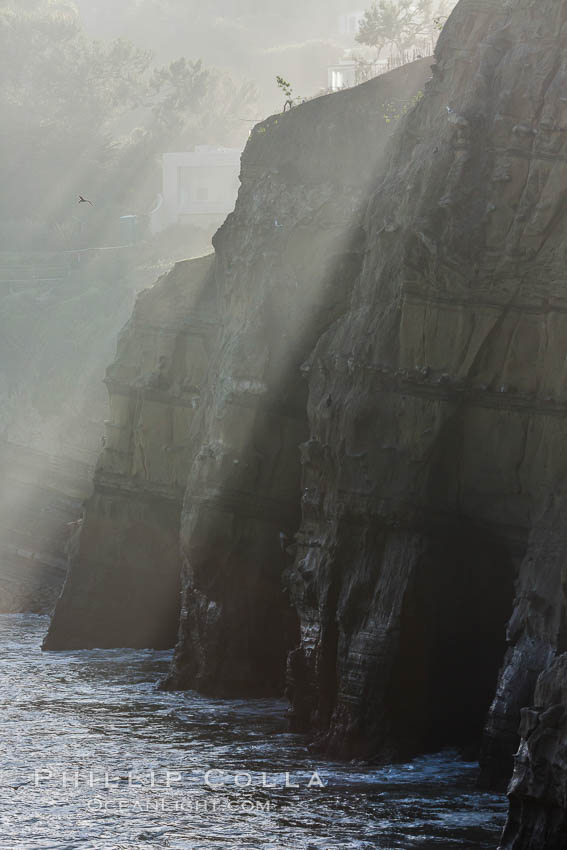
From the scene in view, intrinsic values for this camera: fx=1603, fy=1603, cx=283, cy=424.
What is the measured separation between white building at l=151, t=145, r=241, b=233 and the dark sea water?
4380cm

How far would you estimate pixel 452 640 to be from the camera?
2722 centimetres

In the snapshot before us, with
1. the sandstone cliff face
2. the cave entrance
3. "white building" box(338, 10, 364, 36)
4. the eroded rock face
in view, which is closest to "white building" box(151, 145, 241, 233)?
the eroded rock face

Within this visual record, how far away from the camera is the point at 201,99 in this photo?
9125 centimetres

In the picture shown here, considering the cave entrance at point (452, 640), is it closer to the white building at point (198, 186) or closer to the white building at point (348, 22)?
the white building at point (198, 186)

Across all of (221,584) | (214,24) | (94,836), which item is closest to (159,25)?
(214,24)

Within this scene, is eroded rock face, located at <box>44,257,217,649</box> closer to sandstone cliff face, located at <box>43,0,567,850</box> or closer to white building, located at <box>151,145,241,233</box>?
sandstone cliff face, located at <box>43,0,567,850</box>

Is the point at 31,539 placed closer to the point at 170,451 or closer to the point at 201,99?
the point at 170,451

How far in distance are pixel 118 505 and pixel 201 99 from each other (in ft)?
179

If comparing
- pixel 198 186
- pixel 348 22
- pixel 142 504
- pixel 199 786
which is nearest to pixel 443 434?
Result: pixel 199 786

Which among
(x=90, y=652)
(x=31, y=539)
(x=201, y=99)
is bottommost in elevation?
(x=90, y=652)

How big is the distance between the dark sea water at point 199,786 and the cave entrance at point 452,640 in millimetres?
746

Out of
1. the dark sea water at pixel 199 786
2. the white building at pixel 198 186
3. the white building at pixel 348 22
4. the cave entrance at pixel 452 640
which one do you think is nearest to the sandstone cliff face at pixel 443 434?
the cave entrance at pixel 452 640

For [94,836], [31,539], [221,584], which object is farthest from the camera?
[31,539]

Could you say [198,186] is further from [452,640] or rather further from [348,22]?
[348,22]
